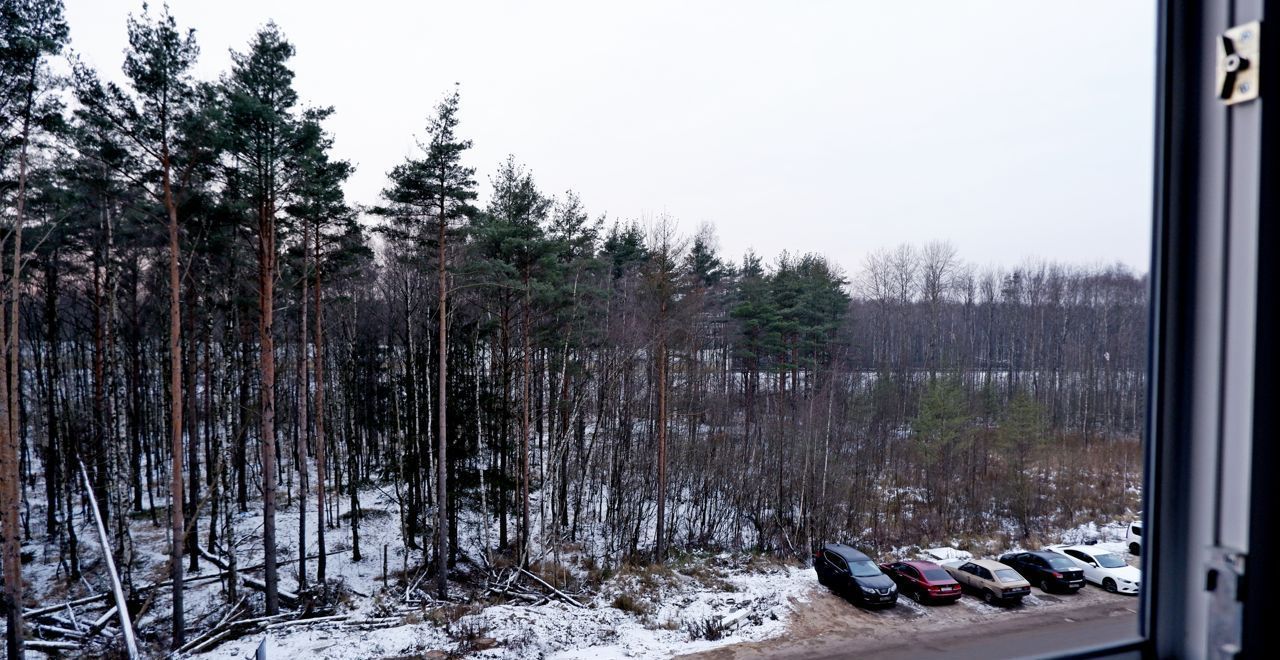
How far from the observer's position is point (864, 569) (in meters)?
6.10

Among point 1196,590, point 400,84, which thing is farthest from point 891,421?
point 1196,590

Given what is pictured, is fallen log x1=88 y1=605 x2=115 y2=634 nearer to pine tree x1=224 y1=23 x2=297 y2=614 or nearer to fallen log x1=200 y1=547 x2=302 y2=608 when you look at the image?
fallen log x1=200 y1=547 x2=302 y2=608

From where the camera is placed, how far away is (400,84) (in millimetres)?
2957

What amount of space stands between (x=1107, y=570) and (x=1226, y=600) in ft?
3.95

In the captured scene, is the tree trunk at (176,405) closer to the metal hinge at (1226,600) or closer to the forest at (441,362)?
the forest at (441,362)

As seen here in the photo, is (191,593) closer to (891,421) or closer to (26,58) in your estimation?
(26,58)

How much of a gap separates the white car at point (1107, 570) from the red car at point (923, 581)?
0.84 metres

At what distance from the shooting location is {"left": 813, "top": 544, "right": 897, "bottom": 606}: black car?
5141 millimetres

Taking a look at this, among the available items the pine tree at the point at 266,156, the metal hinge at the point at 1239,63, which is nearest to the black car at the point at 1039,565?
the metal hinge at the point at 1239,63

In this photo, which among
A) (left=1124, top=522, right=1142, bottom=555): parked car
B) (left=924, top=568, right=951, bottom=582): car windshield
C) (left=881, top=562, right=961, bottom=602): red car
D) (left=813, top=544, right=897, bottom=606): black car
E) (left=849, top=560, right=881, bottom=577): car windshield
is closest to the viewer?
(left=1124, top=522, right=1142, bottom=555): parked car

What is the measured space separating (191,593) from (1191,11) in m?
12.0

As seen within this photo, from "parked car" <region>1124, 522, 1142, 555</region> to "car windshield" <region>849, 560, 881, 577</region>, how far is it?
560 cm

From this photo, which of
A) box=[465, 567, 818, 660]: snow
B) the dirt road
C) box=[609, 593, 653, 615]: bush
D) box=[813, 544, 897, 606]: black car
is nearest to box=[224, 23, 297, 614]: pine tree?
box=[465, 567, 818, 660]: snow

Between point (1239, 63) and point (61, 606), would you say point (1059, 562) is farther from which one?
point (61, 606)
